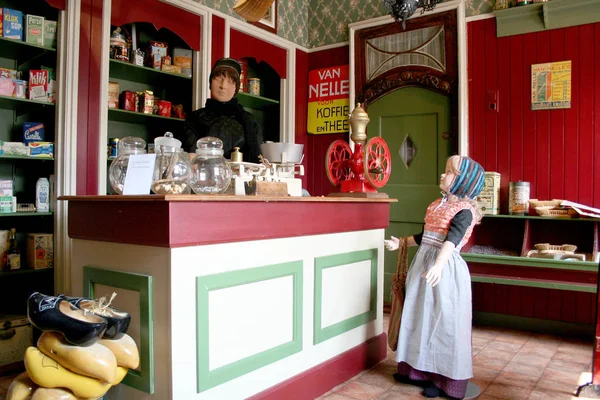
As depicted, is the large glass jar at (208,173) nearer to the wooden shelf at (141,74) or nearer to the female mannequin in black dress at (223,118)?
the female mannequin in black dress at (223,118)

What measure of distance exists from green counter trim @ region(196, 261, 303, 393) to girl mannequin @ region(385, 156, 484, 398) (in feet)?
2.18

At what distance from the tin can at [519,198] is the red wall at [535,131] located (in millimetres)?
213

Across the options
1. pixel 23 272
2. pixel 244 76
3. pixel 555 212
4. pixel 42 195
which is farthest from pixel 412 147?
pixel 23 272

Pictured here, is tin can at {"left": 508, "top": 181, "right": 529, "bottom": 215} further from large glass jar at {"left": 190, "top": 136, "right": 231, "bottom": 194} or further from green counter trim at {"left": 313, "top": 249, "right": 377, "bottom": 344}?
large glass jar at {"left": 190, "top": 136, "right": 231, "bottom": 194}

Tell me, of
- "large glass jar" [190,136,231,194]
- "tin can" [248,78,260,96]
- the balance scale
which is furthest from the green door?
"large glass jar" [190,136,231,194]

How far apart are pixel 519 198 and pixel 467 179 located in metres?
1.70

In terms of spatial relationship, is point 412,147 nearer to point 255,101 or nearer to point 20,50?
point 255,101

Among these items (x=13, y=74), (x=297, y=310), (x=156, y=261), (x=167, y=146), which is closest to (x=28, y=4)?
(x=13, y=74)

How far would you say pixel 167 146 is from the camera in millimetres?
2273

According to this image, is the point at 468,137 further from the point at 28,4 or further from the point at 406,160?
the point at 28,4

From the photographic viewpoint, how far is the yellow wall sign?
4105 mm

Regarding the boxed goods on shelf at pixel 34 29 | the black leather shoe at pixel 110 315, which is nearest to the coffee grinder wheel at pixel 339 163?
the black leather shoe at pixel 110 315

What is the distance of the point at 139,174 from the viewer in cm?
215

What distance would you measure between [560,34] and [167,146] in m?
3.54
